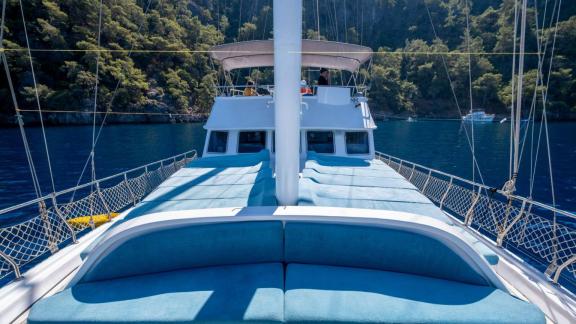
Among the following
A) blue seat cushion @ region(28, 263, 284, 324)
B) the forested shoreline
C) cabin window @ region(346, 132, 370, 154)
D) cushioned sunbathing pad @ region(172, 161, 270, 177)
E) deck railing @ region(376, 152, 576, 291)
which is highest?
the forested shoreline

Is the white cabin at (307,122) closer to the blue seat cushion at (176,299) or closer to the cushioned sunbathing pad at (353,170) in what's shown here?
the cushioned sunbathing pad at (353,170)

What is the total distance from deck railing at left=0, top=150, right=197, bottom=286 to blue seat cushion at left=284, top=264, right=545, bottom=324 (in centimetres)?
256

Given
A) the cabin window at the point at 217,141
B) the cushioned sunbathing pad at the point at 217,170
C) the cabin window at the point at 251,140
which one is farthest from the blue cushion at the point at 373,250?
the cabin window at the point at 217,141

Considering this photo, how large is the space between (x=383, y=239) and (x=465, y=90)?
7936cm

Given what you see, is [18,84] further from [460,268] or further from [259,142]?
[460,268]

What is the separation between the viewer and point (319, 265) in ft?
9.07

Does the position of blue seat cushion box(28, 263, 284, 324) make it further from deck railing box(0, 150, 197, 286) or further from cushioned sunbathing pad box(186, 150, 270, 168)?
cushioned sunbathing pad box(186, 150, 270, 168)

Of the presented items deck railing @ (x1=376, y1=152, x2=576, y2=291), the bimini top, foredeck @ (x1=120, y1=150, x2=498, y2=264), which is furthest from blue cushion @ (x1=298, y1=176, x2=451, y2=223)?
the bimini top

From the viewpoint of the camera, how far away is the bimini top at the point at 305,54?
26.7 feet

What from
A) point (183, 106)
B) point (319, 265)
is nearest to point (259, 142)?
point (319, 265)

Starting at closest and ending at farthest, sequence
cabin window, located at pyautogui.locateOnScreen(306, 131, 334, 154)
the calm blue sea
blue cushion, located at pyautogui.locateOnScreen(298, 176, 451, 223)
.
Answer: blue cushion, located at pyautogui.locateOnScreen(298, 176, 451, 223)
cabin window, located at pyautogui.locateOnScreen(306, 131, 334, 154)
the calm blue sea

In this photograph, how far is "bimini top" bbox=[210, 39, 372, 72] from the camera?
8.13 m

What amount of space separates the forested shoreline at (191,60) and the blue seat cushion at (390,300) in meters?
27.2

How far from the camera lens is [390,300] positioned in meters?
2.29
